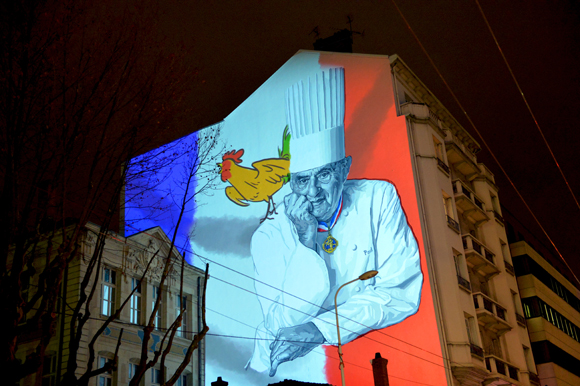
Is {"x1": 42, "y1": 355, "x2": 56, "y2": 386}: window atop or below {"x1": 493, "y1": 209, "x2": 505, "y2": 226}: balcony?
below

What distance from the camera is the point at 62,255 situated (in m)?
9.74

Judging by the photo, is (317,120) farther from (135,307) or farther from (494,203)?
(135,307)

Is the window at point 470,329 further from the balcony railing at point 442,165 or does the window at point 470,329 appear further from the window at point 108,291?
the window at point 108,291

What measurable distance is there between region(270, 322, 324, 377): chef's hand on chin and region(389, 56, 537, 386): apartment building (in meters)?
7.43

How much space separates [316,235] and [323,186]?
3175 millimetres

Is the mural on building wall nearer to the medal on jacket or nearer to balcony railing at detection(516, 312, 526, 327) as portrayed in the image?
the medal on jacket

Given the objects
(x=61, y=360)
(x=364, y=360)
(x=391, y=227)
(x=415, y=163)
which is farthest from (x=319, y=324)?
(x=61, y=360)

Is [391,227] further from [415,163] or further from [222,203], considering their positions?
[222,203]

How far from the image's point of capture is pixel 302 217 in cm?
3744

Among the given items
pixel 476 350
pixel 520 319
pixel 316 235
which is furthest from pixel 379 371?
pixel 520 319

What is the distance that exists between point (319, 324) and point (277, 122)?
1446 cm

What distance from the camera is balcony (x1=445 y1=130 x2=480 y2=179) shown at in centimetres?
3931

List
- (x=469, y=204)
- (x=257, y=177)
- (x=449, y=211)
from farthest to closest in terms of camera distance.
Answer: (x=257, y=177)
(x=469, y=204)
(x=449, y=211)

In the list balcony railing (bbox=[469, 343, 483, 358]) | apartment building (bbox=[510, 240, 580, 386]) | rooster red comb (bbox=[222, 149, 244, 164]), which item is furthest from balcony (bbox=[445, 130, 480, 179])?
rooster red comb (bbox=[222, 149, 244, 164])
